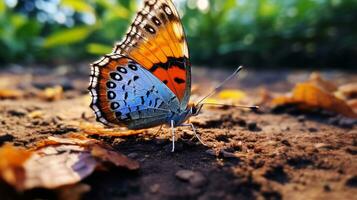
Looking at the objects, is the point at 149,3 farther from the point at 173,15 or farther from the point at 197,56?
the point at 197,56

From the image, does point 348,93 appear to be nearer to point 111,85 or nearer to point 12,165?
point 111,85

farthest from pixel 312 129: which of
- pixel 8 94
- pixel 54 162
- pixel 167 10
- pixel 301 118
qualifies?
pixel 8 94

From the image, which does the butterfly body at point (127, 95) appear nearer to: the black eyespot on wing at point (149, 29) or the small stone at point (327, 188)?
the black eyespot on wing at point (149, 29)

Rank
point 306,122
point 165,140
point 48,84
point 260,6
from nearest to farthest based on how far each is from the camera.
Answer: point 165,140 → point 306,122 → point 48,84 → point 260,6

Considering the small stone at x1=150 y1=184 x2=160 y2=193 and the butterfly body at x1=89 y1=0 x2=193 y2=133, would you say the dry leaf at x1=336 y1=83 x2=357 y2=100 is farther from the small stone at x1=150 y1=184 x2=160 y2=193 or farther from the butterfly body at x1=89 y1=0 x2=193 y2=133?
the small stone at x1=150 y1=184 x2=160 y2=193

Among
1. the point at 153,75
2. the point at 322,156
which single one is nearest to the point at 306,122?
the point at 322,156

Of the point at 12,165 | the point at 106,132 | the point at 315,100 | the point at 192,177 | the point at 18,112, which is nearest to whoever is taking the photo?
the point at 12,165

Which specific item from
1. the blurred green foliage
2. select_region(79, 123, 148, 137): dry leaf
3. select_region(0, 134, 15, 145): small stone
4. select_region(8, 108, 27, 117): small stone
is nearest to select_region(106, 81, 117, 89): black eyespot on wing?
select_region(79, 123, 148, 137): dry leaf
